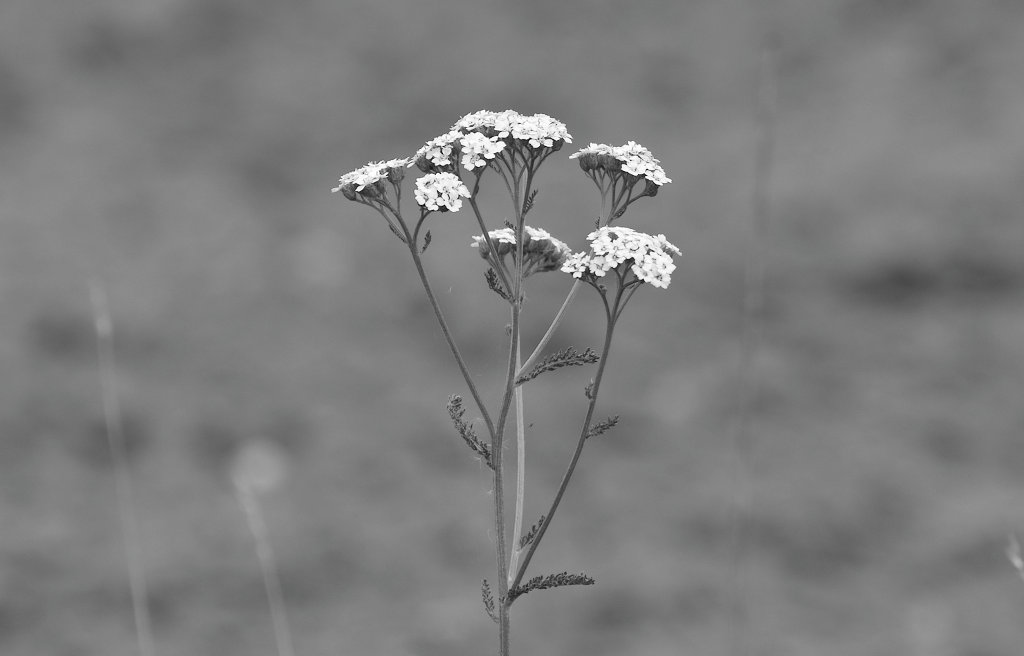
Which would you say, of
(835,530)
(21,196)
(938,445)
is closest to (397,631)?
(835,530)

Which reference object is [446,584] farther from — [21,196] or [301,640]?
[21,196]

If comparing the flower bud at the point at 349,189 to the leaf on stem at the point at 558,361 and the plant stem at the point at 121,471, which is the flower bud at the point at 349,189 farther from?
the plant stem at the point at 121,471

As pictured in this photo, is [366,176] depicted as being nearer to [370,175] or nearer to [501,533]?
[370,175]

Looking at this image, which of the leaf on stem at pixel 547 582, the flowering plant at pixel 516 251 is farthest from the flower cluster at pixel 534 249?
the leaf on stem at pixel 547 582

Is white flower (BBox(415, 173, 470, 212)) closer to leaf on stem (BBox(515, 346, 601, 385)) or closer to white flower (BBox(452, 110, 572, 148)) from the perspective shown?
white flower (BBox(452, 110, 572, 148))

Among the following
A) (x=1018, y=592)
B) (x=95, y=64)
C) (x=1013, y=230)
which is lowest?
(x=1018, y=592)

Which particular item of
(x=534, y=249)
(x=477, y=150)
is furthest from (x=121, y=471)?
(x=477, y=150)

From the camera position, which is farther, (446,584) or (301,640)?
(446,584)
